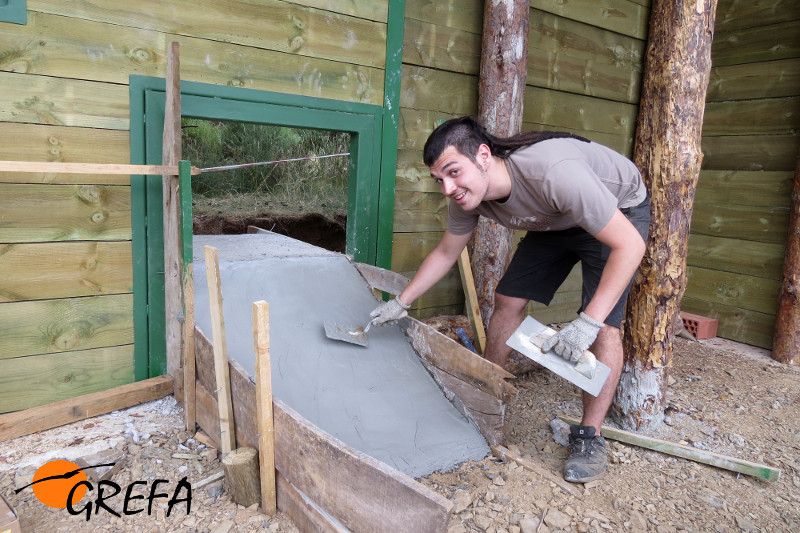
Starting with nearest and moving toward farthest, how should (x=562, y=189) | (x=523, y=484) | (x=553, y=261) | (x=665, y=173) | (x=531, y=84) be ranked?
(x=562, y=189) → (x=523, y=484) → (x=553, y=261) → (x=665, y=173) → (x=531, y=84)

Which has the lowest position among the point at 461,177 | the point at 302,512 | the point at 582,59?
the point at 302,512

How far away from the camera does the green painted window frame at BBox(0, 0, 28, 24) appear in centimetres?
200

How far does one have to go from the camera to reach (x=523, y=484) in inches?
78.0

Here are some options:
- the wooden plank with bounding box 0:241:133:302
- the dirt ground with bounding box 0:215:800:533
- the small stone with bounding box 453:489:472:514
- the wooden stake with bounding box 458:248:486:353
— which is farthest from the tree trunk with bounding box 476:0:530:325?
the wooden plank with bounding box 0:241:133:302

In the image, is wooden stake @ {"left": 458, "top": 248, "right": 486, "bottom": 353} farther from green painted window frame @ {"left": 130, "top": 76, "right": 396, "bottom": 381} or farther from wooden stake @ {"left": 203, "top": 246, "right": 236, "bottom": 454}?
wooden stake @ {"left": 203, "top": 246, "right": 236, "bottom": 454}

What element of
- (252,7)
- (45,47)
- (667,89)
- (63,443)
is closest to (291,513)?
(63,443)

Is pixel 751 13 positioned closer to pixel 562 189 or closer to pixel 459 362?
pixel 562 189

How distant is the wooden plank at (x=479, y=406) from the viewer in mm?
2107

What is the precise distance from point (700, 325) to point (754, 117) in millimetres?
1626

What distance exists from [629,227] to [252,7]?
6.16 feet

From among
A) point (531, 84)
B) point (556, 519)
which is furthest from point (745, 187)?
point (556, 519)

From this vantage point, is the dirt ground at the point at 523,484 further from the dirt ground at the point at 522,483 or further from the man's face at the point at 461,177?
the man's face at the point at 461,177

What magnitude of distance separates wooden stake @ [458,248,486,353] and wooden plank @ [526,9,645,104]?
128 cm

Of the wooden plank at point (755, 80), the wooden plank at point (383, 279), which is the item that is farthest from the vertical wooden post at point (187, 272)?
the wooden plank at point (755, 80)
